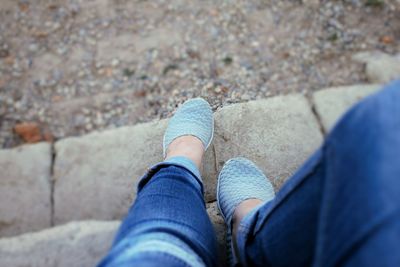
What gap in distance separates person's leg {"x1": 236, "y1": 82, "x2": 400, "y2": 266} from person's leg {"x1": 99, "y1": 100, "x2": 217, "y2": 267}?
9.5 inches

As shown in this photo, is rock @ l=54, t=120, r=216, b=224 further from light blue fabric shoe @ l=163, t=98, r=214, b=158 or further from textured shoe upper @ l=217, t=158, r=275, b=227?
textured shoe upper @ l=217, t=158, r=275, b=227

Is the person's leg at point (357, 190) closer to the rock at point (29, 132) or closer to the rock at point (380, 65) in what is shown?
the rock at point (380, 65)

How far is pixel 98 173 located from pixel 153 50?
0.62m

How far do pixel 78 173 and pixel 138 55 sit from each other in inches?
23.6

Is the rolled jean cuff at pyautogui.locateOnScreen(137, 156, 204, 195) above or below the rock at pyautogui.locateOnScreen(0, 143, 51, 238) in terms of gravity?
above

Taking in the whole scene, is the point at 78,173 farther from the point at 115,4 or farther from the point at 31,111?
the point at 115,4

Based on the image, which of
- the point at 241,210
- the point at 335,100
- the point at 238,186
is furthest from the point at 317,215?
the point at 335,100

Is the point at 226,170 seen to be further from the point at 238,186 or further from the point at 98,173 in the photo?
the point at 98,173

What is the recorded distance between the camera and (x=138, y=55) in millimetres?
1886

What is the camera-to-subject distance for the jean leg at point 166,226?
0.75m

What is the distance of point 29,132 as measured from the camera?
1.81 metres

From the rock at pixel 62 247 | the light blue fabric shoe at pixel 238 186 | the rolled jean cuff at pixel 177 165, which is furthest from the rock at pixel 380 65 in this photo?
the rock at pixel 62 247

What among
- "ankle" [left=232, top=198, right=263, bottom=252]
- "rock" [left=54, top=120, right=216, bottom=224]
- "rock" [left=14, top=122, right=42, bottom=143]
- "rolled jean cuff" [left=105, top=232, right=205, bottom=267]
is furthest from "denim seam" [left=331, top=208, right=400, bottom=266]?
"rock" [left=14, top=122, right=42, bottom=143]

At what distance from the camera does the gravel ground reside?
5.95ft
